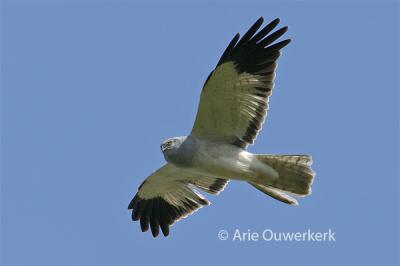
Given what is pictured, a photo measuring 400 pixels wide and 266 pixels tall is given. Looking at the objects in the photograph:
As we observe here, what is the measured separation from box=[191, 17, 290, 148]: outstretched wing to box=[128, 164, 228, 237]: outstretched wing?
184 cm

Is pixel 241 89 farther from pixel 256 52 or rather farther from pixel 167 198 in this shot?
pixel 167 198

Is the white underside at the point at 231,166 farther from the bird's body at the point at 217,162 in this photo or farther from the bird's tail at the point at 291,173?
the bird's tail at the point at 291,173

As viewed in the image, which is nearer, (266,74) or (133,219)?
(266,74)

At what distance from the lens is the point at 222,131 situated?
47.3 ft

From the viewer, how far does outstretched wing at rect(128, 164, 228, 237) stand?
16.0 m

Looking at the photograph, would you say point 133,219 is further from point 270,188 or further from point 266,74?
point 266,74

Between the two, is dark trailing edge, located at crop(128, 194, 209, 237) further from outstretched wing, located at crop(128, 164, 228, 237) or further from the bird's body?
the bird's body

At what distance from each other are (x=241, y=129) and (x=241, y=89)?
2.73ft

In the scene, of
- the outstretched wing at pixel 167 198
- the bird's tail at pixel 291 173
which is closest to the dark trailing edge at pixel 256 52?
the bird's tail at pixel 291 173

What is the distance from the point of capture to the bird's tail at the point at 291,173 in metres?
14.1

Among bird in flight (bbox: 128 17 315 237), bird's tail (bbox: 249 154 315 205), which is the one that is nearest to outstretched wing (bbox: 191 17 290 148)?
bird in flight (bbox: 128 17 315 237)

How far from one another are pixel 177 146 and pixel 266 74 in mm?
1988

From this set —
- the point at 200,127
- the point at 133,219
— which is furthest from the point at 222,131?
the point at 133,219

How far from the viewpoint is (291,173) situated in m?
14.1
